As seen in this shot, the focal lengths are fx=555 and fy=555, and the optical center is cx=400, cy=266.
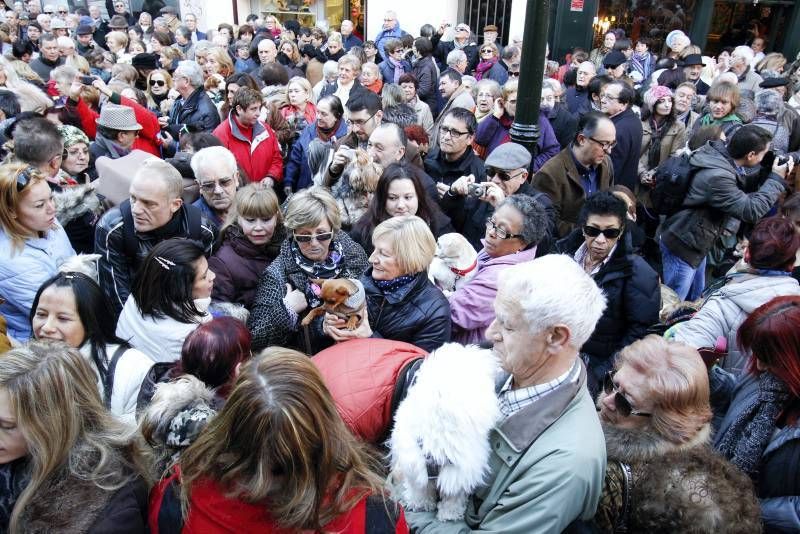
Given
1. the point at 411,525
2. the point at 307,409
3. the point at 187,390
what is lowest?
the point at 411,525

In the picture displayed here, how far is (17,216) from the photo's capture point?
9.90 ft

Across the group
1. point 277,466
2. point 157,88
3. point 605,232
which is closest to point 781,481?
point 605,232

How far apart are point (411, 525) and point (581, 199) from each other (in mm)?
3351

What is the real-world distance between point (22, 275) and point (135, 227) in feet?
2.02

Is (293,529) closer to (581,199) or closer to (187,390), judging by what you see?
(187,390)

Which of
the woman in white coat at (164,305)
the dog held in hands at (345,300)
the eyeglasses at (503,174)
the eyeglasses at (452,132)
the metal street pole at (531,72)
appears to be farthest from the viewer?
the eyeglasses at (452,132)

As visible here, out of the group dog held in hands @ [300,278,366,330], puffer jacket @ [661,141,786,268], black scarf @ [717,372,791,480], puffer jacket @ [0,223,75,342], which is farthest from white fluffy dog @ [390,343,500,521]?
puffer jacket @ [661,141,786,268]

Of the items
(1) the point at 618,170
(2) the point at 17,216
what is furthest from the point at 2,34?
(1) the point at 618,170

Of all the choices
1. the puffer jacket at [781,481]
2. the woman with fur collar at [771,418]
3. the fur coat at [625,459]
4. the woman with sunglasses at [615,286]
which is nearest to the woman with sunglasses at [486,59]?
the woman with sunglasses at [615,286]

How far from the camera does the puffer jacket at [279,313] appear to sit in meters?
2.87

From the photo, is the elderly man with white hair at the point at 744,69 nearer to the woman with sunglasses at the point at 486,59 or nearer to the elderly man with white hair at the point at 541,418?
the woman with sunglasses at the point at 486,59

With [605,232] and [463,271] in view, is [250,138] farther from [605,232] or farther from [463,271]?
[605,232]

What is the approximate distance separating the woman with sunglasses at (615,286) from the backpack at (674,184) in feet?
5.29

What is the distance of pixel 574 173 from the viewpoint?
443 centimetres
